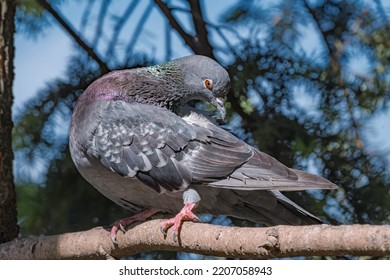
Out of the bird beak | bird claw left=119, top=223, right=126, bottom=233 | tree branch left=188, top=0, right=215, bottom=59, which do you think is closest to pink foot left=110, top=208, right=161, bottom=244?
bird claw left=119, top=223, right=126, bottom=233

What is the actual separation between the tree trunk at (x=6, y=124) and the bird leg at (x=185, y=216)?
934 millimetres

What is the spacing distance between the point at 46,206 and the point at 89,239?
721mm

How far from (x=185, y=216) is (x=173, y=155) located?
0.28 metres

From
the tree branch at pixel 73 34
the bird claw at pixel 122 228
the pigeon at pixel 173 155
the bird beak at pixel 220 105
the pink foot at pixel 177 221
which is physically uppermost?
the tree branch at pixel 73 34

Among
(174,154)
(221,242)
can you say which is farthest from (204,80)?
(221,242)

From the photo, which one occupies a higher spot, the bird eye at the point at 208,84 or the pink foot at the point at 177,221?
the bird eye at the point at 208,84

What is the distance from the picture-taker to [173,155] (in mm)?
2623

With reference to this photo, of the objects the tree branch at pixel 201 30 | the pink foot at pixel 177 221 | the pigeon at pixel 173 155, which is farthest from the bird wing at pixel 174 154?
the tree branch at pixel 201 30

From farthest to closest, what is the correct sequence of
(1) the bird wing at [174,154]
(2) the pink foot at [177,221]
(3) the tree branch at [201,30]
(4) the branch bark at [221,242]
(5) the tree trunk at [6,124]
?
(3) the tree branch at [201,30]
(5) the tree trunk at [6,124]
(1) the bird wing at [174,154]
(2) the pink foot at [177,221]
(4) the branch bark at [221,242]

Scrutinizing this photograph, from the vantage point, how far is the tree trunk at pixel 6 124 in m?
3.11

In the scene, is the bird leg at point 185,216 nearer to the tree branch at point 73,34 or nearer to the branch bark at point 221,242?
the branch bark at point 221,242

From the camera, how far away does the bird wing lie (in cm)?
255

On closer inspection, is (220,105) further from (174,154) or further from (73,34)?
(73,34)
